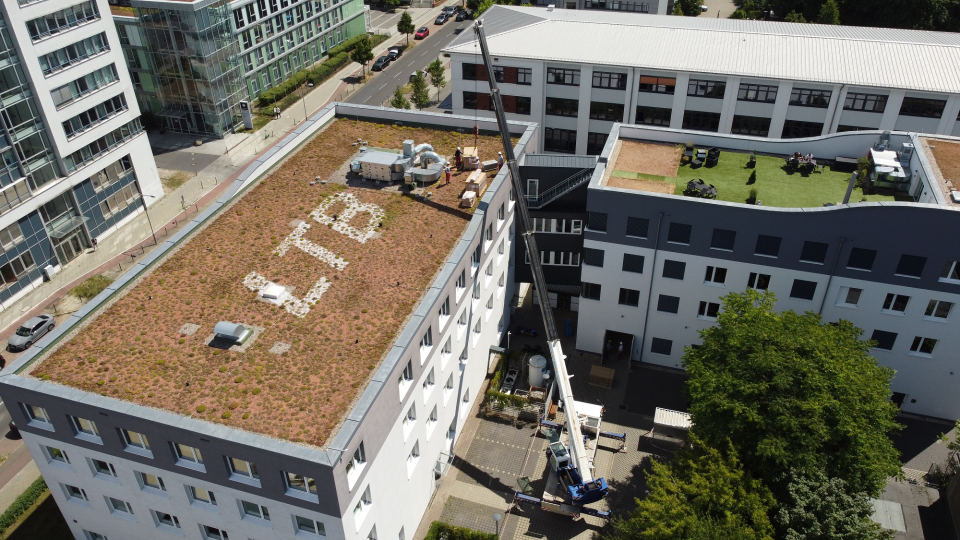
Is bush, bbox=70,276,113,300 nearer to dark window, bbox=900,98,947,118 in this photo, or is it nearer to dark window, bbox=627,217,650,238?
dark window, bbox=627,217,650,238

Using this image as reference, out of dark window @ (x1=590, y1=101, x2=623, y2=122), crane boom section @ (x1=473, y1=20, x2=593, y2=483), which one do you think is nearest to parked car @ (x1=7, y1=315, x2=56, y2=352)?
crane boom section @ (x1=473, y1=20, x2=593, y2=483)

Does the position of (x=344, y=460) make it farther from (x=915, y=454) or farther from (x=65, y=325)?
(x=915, y=454)

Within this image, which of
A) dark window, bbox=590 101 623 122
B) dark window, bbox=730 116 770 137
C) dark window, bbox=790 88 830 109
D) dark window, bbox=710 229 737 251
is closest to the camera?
dark window, bbox=710 229 737 251

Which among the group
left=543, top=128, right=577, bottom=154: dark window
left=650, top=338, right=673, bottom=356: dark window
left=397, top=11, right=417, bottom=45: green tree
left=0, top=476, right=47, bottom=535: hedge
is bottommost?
left=0, top=476, right=47, bottom=535: hedge

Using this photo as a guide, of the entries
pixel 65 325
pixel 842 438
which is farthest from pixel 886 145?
pixel 65 325

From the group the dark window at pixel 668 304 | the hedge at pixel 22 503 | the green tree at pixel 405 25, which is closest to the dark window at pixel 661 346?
the dark window at pixel 668 304

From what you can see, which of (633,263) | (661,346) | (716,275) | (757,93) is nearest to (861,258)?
(716,275)

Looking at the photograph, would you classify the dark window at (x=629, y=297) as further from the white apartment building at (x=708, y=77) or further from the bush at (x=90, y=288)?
the bush at (x=90, y=288)
